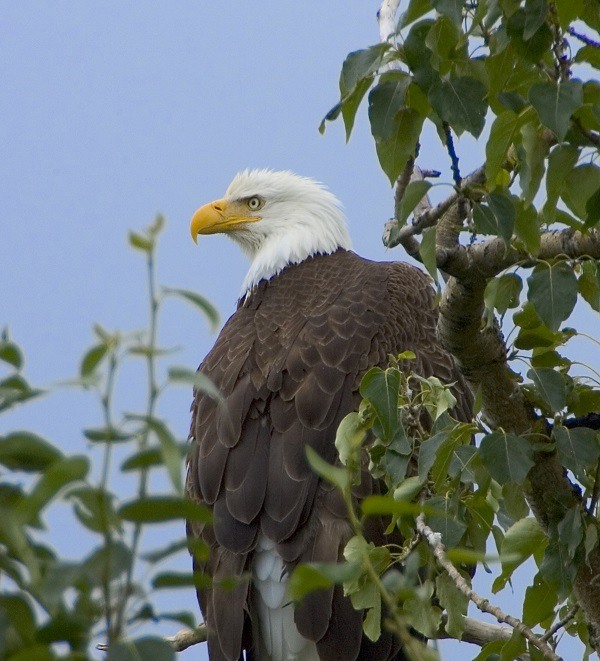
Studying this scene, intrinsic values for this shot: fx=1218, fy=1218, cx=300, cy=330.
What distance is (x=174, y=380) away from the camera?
1.20 m

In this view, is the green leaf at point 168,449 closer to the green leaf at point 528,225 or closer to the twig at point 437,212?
the green leaf at point 528,225

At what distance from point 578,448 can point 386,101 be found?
924 mm

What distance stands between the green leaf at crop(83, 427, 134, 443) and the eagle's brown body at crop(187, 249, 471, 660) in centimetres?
248

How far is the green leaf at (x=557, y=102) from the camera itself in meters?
2.01

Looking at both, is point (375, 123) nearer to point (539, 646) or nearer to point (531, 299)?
point (531, 299)

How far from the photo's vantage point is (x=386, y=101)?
229 centimetres

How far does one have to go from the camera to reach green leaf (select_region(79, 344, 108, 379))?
1.17m

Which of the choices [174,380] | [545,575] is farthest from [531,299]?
[174,380]

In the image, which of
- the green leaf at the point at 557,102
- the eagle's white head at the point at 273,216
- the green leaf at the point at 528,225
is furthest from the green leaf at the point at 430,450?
the eagle's white head at the point at 273,216

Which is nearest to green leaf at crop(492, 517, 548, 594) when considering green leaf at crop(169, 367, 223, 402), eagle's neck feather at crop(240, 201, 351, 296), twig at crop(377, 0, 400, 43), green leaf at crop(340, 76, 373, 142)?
green leaf at crop(340, 76, 373, 142)

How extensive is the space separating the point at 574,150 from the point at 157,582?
53.2 inches

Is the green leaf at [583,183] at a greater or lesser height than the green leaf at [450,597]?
greater

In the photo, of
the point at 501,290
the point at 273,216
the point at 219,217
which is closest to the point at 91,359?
the point at 501,290

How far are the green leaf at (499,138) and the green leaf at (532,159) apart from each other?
3 centimetres
